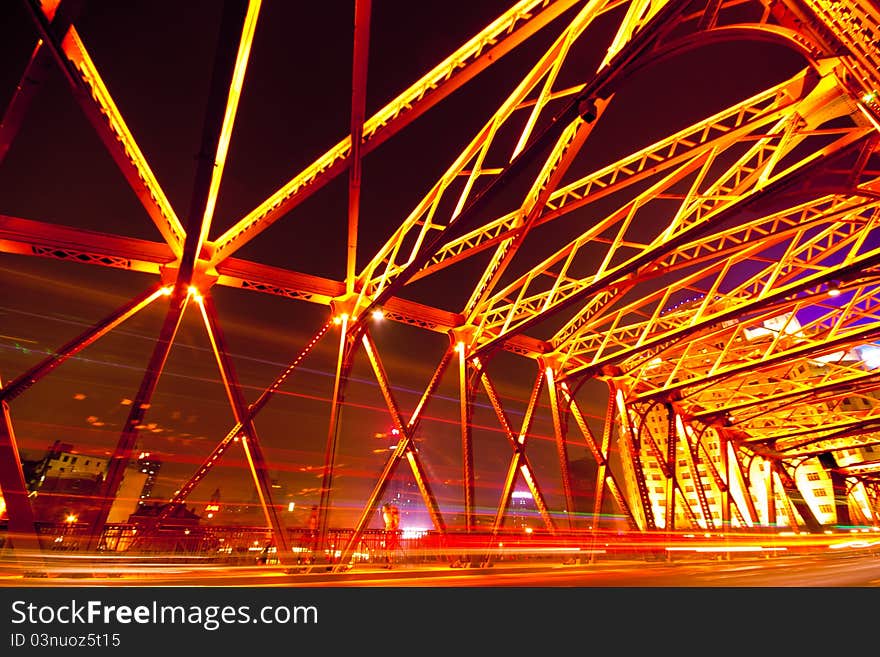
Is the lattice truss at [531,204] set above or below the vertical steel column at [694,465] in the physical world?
above

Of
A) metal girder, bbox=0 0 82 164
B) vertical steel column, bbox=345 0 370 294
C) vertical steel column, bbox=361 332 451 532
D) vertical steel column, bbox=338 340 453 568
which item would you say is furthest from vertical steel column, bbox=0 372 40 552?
vertical steel column, bbox=361 332 451 532

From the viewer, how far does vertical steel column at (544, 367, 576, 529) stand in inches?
535

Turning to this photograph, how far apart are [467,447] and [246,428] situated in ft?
19.7

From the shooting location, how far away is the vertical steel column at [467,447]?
38.3 ft

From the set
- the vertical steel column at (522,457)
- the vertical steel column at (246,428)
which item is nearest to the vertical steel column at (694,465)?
the vertical steel column at (522,457)

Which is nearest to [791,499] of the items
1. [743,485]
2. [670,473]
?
[743,485]

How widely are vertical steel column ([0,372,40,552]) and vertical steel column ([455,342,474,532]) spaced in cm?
892

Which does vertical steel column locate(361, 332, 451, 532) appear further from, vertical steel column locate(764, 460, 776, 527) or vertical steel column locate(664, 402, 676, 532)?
vertical steel column locate(764, 460, 776, 527)

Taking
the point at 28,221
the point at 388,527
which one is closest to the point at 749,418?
the point at 388,527

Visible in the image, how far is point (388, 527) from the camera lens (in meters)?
12.1

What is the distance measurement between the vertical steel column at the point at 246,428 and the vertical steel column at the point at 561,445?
893 centimetres

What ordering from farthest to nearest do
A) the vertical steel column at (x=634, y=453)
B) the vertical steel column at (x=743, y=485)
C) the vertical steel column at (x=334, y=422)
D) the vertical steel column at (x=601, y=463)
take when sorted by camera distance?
1. the vertical steel column at (x=743, y=485)
2. the vertical steel column at (x=634, y=453)
3. the vertical steel column at (x=601, y=463)
4. the vertical steel column at (x=334, y=422)

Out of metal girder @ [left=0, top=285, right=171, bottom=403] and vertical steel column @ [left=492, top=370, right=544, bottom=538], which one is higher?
metal girder @ [left=0, top=285, right=171, bottom=403]

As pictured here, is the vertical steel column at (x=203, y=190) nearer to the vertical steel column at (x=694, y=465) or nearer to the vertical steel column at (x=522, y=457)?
the vertical steel column at (x=522, y=457)
